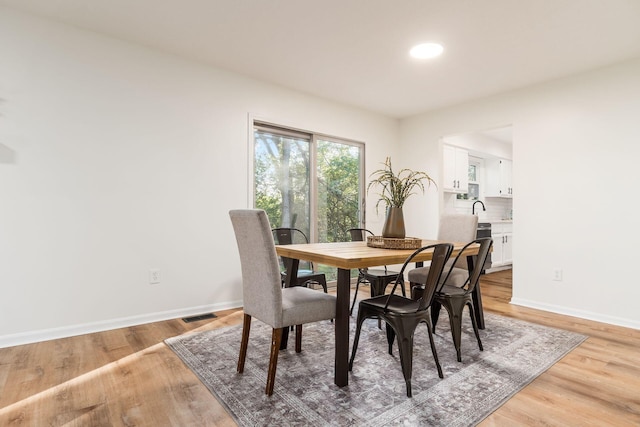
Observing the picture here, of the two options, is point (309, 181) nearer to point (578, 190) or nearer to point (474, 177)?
point (578, 190)

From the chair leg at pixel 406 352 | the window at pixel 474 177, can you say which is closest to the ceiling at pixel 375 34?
the chair leg at pixel 406 352

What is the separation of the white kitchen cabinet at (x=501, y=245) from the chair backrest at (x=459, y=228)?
283 cm

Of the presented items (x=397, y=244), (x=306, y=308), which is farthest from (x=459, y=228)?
(x=306, y=308)

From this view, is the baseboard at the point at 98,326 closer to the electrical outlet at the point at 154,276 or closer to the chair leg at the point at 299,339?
the electrical outlet at the point at 154,276

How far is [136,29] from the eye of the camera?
270 cm

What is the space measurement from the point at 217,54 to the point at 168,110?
67 cm

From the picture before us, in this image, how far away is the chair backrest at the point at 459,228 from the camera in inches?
124

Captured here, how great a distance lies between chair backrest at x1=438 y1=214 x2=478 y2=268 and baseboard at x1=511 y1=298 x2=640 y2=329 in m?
1.23

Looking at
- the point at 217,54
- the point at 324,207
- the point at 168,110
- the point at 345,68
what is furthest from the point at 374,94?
the point at 168,110

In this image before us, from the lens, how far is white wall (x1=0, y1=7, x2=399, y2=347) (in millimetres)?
2465

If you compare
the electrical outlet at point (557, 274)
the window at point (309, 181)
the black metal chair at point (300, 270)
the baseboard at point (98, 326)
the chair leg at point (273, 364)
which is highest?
the window at point (309, 181)

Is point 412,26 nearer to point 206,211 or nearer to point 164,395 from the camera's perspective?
point 206,211

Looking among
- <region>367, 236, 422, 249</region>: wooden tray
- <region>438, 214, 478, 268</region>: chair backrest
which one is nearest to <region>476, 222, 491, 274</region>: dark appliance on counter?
<region>438, 214, 478, 268</region>: chair backrest

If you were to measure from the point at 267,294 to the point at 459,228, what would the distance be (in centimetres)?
217
